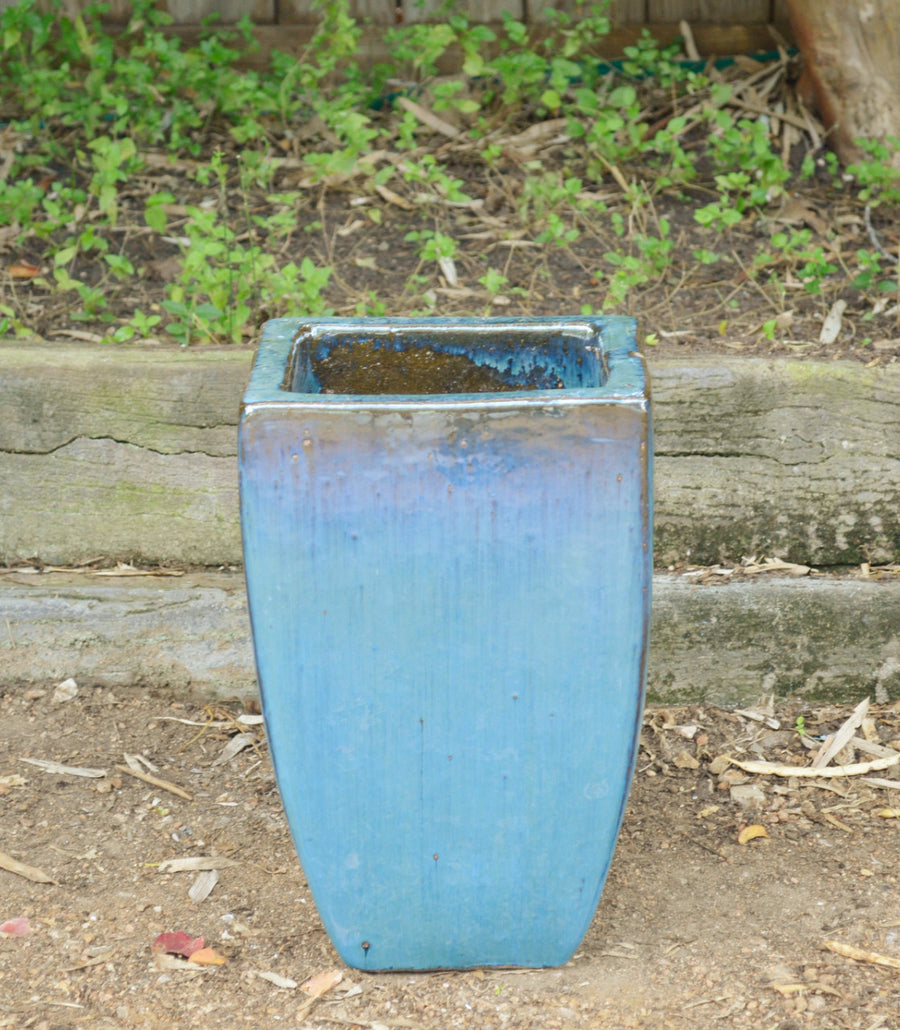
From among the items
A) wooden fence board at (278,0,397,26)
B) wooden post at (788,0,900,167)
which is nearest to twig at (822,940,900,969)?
wooden post at (788,0,900,167)

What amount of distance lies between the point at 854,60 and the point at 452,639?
2617 millimetres

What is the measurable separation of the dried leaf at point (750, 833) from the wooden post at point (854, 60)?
2.12m

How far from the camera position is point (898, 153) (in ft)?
10.7

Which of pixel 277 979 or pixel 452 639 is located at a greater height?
pixel 452 639

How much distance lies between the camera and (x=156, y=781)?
220 centimetres

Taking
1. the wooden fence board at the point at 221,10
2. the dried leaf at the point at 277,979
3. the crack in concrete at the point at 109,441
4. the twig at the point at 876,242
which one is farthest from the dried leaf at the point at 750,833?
the wooden fence board at the point at 221,10

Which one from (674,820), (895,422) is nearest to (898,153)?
(895,422)

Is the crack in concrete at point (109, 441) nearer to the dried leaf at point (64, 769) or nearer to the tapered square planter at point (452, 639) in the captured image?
the dried leaf at point (64, 769)

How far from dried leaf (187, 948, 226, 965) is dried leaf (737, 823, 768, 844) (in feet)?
3.03

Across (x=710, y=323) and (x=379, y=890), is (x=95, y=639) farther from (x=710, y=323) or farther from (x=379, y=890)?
(x=710, y=323)

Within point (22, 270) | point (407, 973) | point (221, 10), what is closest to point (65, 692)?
point (407, 973)

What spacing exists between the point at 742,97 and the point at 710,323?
3.76 ft

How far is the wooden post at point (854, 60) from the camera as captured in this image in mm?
3197

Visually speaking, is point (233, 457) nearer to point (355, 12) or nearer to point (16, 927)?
point (16, 927)
